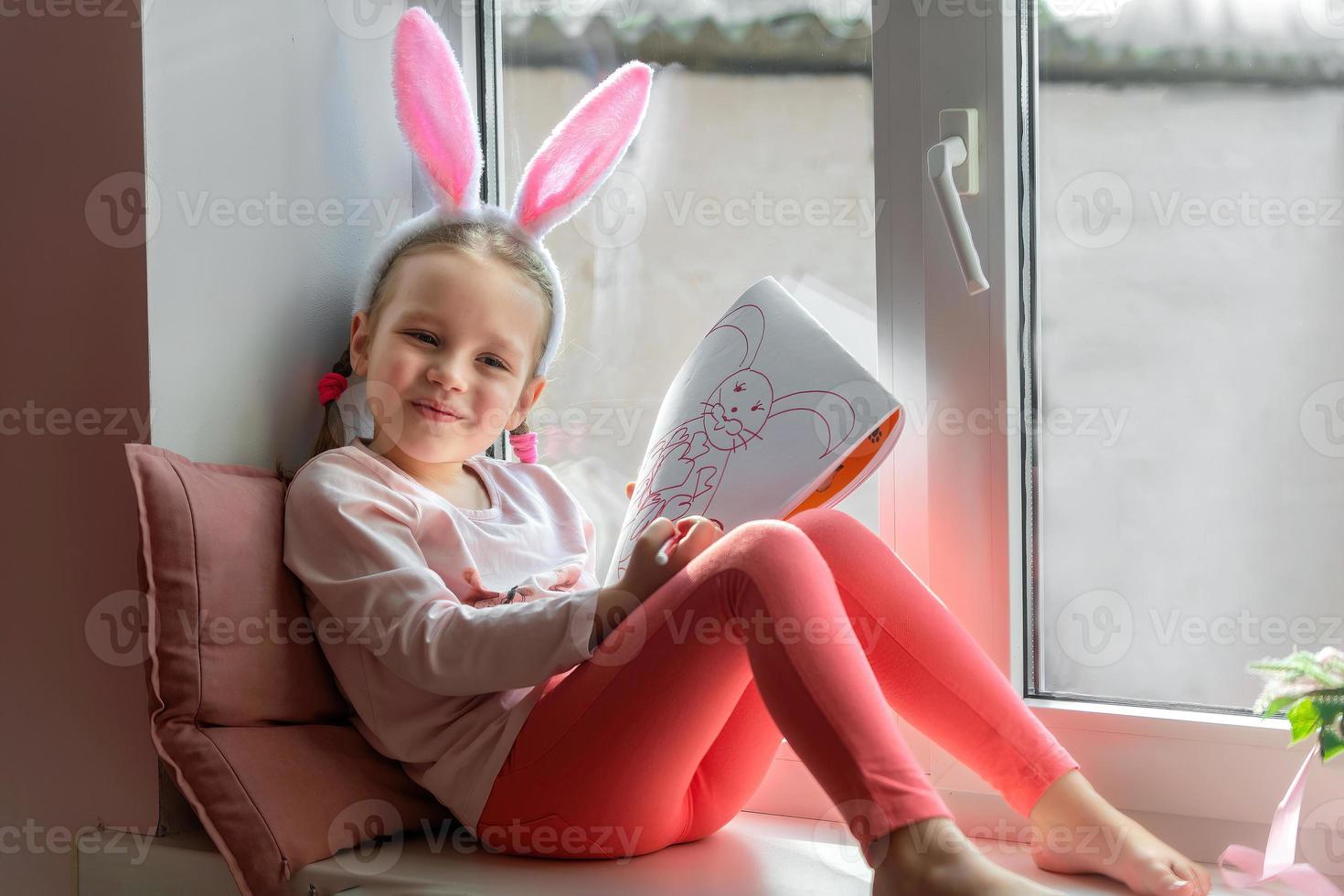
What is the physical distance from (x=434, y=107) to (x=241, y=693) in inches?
24.8

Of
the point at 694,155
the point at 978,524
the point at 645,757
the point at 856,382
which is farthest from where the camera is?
the point at 694,155

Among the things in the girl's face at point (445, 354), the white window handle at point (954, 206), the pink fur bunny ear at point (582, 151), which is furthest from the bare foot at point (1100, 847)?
the pink fur bunny ear at point (582, 151)

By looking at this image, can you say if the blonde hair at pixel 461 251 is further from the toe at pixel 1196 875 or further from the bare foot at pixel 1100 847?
the toe at pixel 1196 875

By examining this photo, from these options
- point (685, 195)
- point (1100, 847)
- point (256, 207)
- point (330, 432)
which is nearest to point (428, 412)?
point (330, 432)

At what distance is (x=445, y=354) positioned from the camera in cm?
116

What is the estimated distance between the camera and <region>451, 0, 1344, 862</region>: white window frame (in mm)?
1176

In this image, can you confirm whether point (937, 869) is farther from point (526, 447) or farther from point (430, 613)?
point (526, 447)

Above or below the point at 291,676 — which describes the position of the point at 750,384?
above

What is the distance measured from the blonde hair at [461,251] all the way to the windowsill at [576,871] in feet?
1.24

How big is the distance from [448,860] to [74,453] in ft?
1.73

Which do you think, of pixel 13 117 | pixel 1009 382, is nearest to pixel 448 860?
pixel 1009 382

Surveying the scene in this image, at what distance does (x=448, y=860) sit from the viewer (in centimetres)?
104

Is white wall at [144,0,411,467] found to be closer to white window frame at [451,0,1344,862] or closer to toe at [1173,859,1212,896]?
white window frame at [451,0,1344,862]

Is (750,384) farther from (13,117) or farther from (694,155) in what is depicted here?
(13,117)
